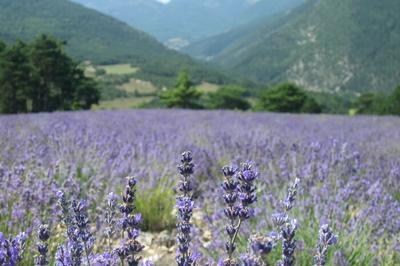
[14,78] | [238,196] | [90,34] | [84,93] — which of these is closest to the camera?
[238,196]

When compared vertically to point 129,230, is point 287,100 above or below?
above

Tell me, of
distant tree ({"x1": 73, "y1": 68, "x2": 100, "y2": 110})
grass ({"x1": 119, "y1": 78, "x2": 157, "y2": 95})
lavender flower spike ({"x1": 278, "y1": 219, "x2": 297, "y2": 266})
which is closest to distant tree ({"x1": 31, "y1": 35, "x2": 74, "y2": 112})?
distant tree ({"x1": 73, "y1": 68, "x2": 100, "y2": 110})

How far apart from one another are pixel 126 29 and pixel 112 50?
33966 mm

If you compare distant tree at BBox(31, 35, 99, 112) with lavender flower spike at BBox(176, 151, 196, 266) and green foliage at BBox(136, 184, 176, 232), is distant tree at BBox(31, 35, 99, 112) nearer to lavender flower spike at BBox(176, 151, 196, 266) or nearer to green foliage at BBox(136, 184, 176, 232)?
green foliage at BBox(136, 184, 176, 232)

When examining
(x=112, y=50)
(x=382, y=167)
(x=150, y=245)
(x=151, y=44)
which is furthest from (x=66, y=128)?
(x=151, y=44)

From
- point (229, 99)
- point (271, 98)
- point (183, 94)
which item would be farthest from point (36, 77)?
point (229, 99)

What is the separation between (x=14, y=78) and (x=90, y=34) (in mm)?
143154

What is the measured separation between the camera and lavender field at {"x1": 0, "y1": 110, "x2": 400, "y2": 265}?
55.0 inches

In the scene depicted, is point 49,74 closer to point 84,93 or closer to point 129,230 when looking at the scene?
point 84,93

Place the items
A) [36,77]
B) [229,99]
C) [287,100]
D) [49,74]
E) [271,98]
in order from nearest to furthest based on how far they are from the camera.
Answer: [36,77], [49,74], [287,100], [271,98], [229,99]

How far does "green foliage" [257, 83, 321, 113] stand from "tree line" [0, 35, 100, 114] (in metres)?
18.7

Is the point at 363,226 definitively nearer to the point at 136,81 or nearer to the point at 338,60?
the point at 136,81

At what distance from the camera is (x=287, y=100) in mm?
40219

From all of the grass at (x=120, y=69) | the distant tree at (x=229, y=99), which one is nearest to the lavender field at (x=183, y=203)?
the distant tree at (x=229, y=99)
